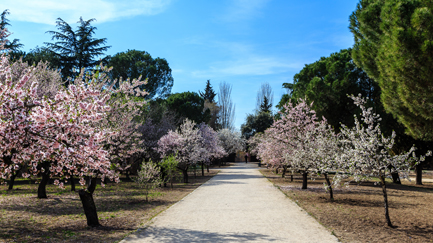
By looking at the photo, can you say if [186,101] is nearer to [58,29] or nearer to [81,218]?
[58,29]

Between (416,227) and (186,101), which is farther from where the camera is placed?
(186,101)

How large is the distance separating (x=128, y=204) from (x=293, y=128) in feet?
34.7

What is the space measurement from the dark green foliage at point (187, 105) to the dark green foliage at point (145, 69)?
12.9 feet

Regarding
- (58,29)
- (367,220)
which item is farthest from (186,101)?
(367,220)

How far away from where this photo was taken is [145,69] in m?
42.1

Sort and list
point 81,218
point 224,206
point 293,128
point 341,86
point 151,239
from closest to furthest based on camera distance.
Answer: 1. point 151,239
2. point 81,218
3. point 224,206
4. point 293,128
5. point 341,86

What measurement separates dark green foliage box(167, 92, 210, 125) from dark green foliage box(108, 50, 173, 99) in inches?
155

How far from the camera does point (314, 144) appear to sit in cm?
1449

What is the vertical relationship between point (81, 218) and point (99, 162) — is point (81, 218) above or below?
below

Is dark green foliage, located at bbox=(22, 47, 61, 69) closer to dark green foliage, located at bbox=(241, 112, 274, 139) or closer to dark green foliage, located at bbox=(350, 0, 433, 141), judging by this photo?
dark green foliage, located at bbox=(350, 0, 433, 141)

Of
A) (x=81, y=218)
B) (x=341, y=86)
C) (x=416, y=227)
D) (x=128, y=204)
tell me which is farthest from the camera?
(x=341, y=86)

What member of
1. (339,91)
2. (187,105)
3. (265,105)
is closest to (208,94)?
(265,105)

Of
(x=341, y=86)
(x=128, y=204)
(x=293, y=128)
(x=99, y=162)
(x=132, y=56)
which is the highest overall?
(x=132, y=56)

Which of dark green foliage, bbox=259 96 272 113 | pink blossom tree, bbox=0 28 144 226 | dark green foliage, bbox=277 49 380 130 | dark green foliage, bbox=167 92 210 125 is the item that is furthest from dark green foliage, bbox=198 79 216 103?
pink blossom tree, bbox=0 28 144 226
